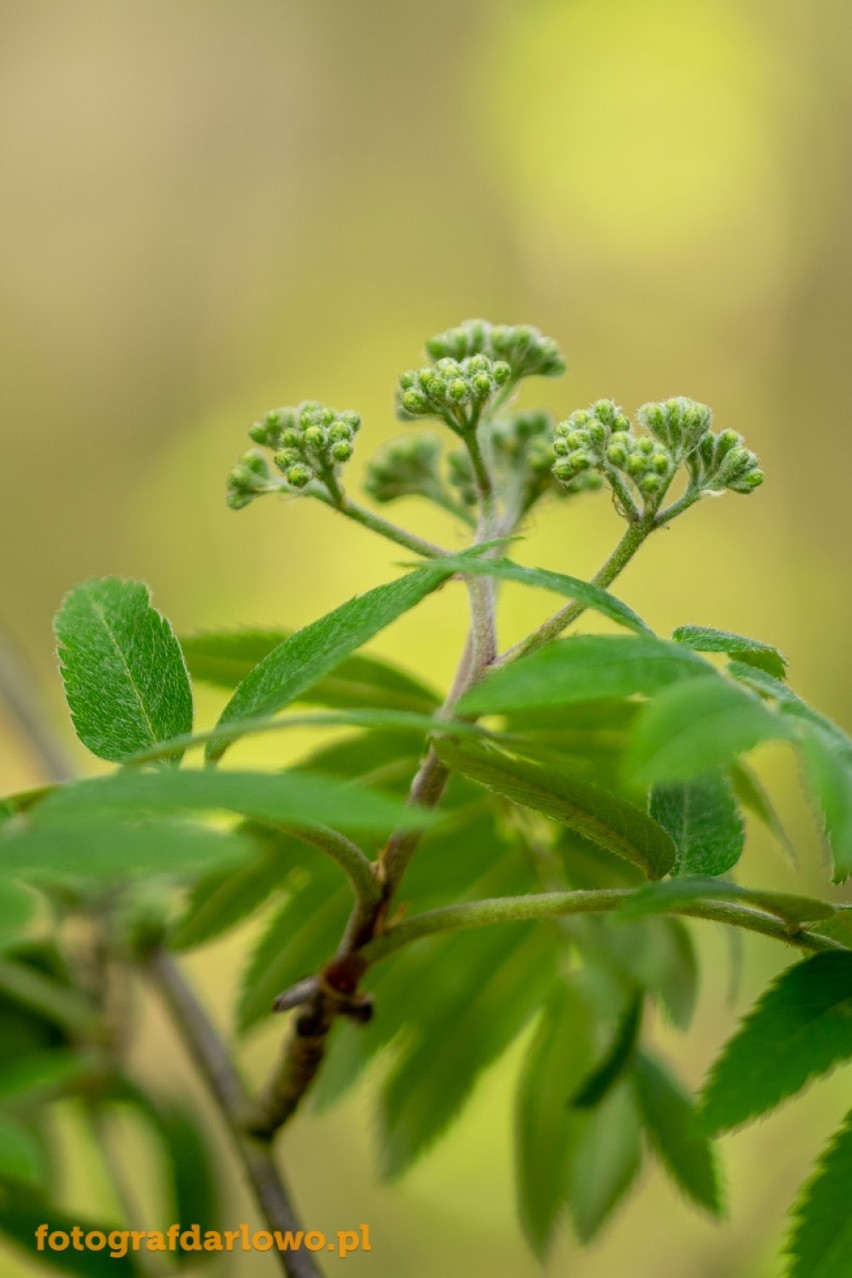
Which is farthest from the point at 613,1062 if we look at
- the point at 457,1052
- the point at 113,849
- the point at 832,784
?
the point at 113,849

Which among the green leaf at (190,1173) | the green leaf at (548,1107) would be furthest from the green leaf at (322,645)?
the green leaf at (190,1173)

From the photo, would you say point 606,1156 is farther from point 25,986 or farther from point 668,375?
point 668,375

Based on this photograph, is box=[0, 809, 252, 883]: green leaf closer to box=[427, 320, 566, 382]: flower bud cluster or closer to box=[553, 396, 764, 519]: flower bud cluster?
box=[553, 396, 764, 519]: flower bud cluster

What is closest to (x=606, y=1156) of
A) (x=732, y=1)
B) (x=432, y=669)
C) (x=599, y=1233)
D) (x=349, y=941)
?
(x=599, y=1233)

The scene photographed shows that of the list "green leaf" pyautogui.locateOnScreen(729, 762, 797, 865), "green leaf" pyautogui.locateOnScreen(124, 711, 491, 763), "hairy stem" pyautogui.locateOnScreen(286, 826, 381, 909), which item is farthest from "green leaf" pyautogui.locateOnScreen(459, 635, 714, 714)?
"green leaf" pyautogui.locateOnScreen(729, 762, 797, 865)

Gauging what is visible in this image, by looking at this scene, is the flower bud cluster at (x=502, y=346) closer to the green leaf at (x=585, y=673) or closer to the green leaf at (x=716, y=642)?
the green leaf at (x=716, y=642)

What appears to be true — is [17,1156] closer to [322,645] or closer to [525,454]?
[322,645]
